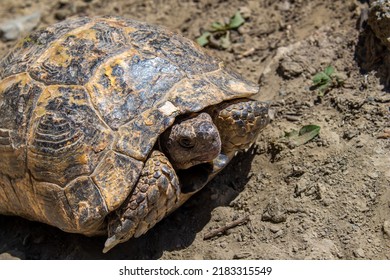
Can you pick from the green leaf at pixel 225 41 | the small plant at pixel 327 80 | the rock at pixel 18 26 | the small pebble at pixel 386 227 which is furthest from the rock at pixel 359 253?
the rock at pixel 18 26

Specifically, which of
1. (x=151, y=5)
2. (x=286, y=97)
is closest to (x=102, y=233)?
(x=286, y=97)

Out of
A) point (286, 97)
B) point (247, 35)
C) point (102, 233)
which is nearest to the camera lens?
point (102, 233)

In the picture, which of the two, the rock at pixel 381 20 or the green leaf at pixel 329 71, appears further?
the green leaf at pixel 329 71

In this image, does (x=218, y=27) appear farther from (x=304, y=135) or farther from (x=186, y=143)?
(x=186, y=143)

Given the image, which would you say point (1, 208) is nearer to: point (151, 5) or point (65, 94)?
point (65, 94)

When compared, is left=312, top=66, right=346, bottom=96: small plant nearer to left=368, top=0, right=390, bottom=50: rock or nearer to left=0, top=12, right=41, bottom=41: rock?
left=368, top=0, right=390, bottom=50: rock

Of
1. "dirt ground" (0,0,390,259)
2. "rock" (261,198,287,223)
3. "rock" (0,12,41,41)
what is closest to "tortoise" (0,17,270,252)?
"dirt ground" (0,0,390,259)

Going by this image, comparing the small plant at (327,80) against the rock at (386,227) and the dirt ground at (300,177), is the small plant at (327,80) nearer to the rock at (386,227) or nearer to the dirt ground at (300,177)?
the dirt ground at (300,177)

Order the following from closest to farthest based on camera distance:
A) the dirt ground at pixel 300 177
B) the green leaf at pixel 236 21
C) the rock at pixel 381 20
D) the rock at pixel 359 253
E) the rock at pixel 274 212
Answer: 1. the rock at pixel 359 253
2. the dirt ground at pixel 300 177
3. the rock at pixel 274 212
4. the rock at pixel 381 20
5. the green leaf at pixel 236 21
